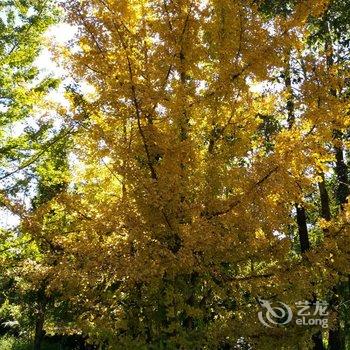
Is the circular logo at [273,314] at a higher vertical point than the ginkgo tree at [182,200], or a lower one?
lower

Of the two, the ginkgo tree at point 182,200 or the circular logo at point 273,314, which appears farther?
the circular logo at point 273,314

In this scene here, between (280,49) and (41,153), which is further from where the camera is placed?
(41,153)

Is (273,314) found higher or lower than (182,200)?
lower

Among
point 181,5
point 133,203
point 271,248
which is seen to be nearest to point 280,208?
point 271,248

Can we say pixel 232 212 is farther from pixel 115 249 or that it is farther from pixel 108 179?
pixel 108 179

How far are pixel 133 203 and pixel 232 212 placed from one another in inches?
41.2

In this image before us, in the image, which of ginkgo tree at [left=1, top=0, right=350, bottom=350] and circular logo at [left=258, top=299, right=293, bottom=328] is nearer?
ginkgo tree at [left=1, top=0, right=350, bottom=350]

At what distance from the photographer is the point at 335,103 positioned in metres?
4.41

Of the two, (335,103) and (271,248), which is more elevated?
(335,103)

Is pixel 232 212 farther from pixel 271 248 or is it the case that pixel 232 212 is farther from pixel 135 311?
pixel 135 311

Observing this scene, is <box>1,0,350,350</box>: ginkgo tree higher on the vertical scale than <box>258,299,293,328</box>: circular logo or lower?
higher

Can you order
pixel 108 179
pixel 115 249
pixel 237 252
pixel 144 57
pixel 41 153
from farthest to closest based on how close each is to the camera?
pixel 41 153 < pixel 108 179 < pixel 144 57 < pixel 237 252 < pixel 115 249

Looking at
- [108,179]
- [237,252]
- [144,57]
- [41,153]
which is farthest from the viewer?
[41,153]

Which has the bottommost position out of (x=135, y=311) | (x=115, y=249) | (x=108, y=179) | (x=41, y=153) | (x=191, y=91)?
(x=135, y=311)
